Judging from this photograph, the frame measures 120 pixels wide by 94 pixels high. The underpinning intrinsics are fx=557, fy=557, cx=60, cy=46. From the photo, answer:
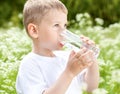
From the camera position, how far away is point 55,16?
3.11 meters

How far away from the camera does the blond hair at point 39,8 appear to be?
3135mm

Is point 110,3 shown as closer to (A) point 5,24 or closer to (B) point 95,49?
(A) point 5,24

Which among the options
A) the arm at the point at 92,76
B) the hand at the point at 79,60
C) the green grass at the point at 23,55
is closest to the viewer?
the hand at the point at 79,60

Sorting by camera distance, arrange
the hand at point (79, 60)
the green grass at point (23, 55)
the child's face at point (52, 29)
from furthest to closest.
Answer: the green grass at point (23, 55), the child's face at point (52, 29), the hand at point (79, 60)

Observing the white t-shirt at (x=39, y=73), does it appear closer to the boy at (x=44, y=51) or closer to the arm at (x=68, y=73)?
the boy at (x=44, y=51)

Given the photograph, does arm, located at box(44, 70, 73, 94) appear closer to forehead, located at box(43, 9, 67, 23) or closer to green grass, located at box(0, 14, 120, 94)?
green grass, located at box(0, 14, 120, 94)

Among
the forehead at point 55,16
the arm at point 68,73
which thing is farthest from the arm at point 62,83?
the forehead at point 55,16

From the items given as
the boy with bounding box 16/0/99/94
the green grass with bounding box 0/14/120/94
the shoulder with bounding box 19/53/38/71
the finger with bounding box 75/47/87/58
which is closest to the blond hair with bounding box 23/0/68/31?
the boy with bounding box 16/0/99/94

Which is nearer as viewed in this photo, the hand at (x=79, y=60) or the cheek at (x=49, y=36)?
the hand at (x=79, y=60)

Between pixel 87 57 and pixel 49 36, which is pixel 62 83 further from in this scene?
pixel 49 36

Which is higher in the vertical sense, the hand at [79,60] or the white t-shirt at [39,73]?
the hand at [79,60]

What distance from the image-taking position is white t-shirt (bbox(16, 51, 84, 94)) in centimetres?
308

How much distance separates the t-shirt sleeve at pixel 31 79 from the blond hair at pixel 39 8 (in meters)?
0.26

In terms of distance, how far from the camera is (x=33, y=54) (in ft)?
10.4
